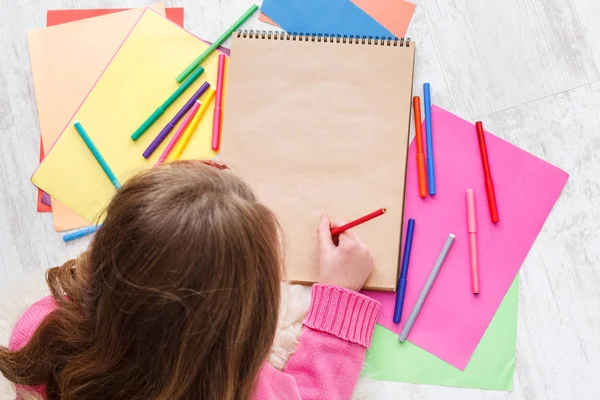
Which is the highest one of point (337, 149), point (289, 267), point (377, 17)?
point (377, 17)

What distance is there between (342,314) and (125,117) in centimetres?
35

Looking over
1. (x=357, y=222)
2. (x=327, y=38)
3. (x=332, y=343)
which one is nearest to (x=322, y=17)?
(x=327, y=38)

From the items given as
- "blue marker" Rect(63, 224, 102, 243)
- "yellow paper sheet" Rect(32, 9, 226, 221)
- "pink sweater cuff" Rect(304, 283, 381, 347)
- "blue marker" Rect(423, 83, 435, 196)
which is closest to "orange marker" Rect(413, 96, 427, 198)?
"blue marker" Rect(423, 83, 435, 196)

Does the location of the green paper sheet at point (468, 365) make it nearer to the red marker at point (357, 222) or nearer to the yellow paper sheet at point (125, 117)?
the red marker at point (357, 222)

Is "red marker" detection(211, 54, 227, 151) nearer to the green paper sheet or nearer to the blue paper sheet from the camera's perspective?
the blue paper sheet

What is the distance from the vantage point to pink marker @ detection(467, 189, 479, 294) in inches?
26.7

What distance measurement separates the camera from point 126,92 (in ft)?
2.50

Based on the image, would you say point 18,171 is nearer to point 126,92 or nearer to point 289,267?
point 126,92

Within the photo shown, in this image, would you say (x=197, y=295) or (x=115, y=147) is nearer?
(x=197, y=295)

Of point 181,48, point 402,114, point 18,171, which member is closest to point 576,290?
point 402,114

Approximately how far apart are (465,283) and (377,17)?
1.07ft

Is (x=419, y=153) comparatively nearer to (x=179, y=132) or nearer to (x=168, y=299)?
(x=179, y=132)

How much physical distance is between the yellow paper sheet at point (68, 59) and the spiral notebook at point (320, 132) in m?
0.16

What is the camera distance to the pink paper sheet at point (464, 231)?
26.8 inches
